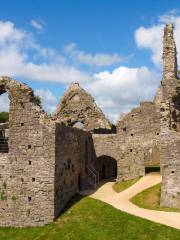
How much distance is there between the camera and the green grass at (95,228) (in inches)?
858

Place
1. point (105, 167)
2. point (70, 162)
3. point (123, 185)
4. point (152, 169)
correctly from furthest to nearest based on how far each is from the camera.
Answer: point (105, 167) < point (152, 169) < point (123, 185) < point (70, 162)

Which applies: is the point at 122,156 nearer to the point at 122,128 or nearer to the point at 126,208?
the point at 122,128

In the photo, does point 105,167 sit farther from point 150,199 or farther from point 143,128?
point 150,199

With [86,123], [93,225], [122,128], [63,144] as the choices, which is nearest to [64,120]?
[86,123]

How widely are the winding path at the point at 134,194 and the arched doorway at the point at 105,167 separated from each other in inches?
123

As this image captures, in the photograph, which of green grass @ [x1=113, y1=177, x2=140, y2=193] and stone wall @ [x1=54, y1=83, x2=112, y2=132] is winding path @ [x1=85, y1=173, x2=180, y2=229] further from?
stone wall @ [x1=54, y1=83, x2=112, y2=132]

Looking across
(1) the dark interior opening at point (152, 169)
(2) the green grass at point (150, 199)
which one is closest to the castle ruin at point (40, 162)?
(2) the green grass at point (150, 199)

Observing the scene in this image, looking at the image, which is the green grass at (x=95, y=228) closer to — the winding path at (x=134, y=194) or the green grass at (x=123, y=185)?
the winding path at (x=134, y=194)

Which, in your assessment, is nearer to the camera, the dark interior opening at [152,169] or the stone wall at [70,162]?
the stone wall at [70,162]

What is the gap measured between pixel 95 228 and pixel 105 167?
16.3 meters

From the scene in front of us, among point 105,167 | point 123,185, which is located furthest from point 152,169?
point 105,167

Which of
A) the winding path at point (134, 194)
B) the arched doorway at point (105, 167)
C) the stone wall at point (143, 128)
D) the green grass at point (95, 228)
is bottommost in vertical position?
the green grass at point (95, 228)

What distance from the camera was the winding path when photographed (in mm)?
23312

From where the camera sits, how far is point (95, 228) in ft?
76.4
